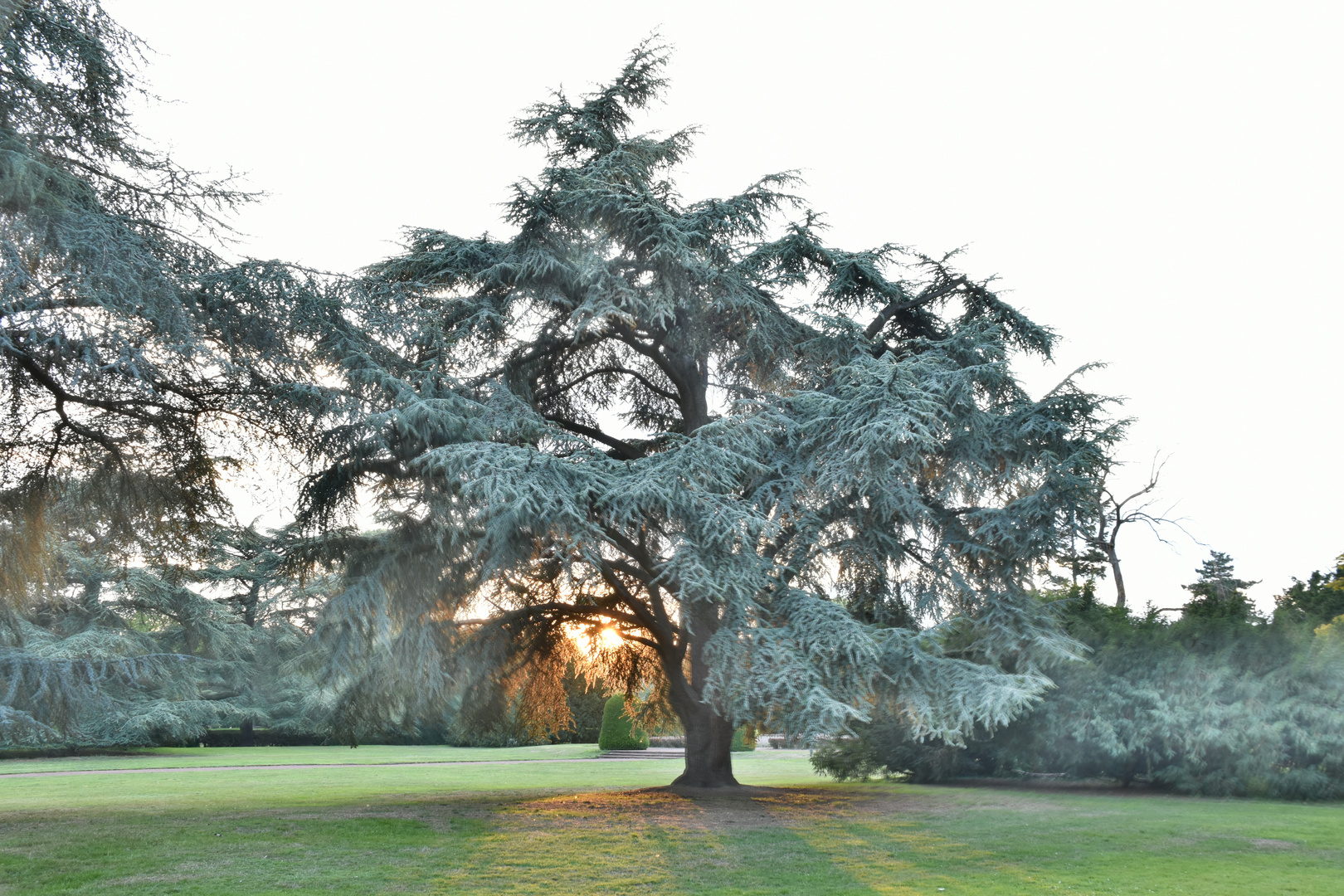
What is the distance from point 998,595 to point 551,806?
6.56 meters

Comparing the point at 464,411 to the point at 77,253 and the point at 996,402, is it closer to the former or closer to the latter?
the point at 77,253

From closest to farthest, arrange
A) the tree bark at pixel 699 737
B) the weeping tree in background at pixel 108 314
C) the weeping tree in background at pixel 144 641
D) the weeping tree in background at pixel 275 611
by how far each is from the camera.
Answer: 1. the weeping tree in background at pixel 108 314
2. the weeping tree in background at pixel 275 611
3. the tree bark at pixel 699 737
4. the weeping tree in background at pixel 144 641

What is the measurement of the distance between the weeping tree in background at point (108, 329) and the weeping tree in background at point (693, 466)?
4.13ft

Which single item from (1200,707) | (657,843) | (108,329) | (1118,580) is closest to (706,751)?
(657,843)

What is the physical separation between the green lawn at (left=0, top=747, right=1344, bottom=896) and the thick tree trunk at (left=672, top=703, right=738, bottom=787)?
2.37 ft

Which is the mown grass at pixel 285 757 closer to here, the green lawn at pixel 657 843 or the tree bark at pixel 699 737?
the green lawn at pixel 657 843

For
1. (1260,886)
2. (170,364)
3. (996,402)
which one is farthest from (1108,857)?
(170,364)

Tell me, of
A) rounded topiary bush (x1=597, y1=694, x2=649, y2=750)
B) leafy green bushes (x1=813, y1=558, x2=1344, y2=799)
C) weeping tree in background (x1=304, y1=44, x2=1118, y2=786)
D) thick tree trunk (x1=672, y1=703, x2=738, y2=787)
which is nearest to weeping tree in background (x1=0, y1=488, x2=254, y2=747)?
rounded topiary bush (x1=597, y1=694, x2=649, y2=750)

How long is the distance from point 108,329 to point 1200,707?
1459 centimetres

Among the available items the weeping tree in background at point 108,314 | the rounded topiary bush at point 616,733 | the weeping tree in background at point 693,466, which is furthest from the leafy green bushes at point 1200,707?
the rounded topiary bush at point 616,733

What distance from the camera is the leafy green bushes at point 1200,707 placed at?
1330 centimetres

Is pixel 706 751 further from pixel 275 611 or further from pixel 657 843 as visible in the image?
pixel 275 611

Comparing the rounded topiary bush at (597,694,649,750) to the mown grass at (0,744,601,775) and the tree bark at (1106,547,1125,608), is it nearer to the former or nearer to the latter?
Result: the mown grass at (0,744,601,775)

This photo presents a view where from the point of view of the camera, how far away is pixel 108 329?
339 inches
